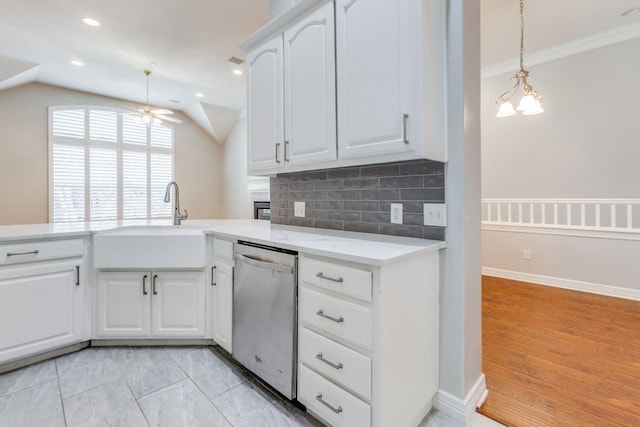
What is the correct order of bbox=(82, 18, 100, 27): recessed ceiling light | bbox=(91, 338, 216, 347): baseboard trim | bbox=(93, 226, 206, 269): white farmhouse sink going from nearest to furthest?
bbox=(93, 226, 206, 269): white farmhouse sink → bbox=(91, 338, 216, 347): baseboard trim → bbox=(82, 18, 100, 27): recessed ceiling light

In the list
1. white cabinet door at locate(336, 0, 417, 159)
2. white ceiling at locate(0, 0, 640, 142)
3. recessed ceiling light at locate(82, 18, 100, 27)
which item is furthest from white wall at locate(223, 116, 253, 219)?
white cabinet door at locate(336, 0, 417, 159)

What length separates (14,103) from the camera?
197 inches

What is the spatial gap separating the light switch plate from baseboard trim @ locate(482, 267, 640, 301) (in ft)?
10.3

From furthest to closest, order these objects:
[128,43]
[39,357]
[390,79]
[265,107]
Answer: [128,43] < [265,107] < [39,357] < [390,79]

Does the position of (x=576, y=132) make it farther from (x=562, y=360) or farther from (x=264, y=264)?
(x=264, y=264)

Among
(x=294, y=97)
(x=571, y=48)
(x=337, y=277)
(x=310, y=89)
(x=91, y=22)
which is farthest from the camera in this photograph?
(x=571, y=48)

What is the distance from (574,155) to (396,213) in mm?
3425

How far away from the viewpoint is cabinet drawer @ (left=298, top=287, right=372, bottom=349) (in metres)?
1.22

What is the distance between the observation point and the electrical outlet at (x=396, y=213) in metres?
1.76

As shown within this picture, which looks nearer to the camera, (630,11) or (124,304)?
(124,304)

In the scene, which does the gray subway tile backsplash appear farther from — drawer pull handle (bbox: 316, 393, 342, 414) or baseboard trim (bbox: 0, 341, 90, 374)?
baseboard trim (bbox: 0, 341, 90, 374)

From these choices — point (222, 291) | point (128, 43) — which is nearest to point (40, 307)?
point (222, 291)

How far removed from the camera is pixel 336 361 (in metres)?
1.33

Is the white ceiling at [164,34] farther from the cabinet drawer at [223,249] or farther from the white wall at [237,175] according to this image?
the cabinet drawer at [223,249]
